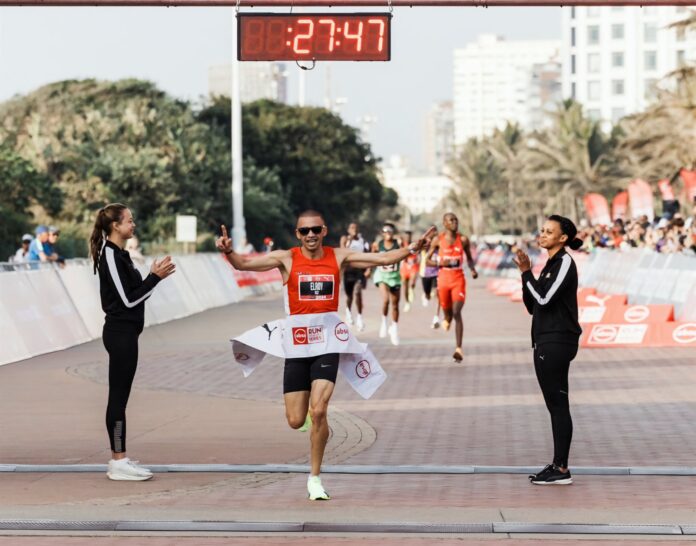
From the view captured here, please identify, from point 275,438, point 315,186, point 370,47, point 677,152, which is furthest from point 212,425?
point 315,186

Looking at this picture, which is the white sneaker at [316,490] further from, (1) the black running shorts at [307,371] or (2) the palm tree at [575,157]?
(2) the palm tree at [575,157]

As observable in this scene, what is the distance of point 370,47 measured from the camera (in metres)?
13.4

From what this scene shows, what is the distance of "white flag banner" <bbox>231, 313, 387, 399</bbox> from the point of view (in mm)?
9391

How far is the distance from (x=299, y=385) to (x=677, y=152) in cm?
5354

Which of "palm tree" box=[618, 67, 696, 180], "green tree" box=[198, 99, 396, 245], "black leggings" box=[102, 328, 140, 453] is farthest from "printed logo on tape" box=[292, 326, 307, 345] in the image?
"green tree" box=[198, 99, 396, 245]

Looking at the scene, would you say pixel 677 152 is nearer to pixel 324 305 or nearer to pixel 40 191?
pixel 40 191

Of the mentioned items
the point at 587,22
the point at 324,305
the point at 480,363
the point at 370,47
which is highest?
the point at 587,22

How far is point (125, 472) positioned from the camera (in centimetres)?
987

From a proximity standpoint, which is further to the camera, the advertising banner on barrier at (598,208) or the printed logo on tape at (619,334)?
the advertising banner on barrier at (598,208)

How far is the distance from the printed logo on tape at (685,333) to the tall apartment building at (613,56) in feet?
441

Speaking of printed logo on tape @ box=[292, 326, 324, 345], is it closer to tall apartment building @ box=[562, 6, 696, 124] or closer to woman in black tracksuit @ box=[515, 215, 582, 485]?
woman in black tracksuit @ box=[515, 215, 582, 485]

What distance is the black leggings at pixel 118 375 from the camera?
32.9ft

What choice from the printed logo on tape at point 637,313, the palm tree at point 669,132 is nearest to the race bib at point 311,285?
the printed logo on tape at point 637,313

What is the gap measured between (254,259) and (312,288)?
44 centimetres
